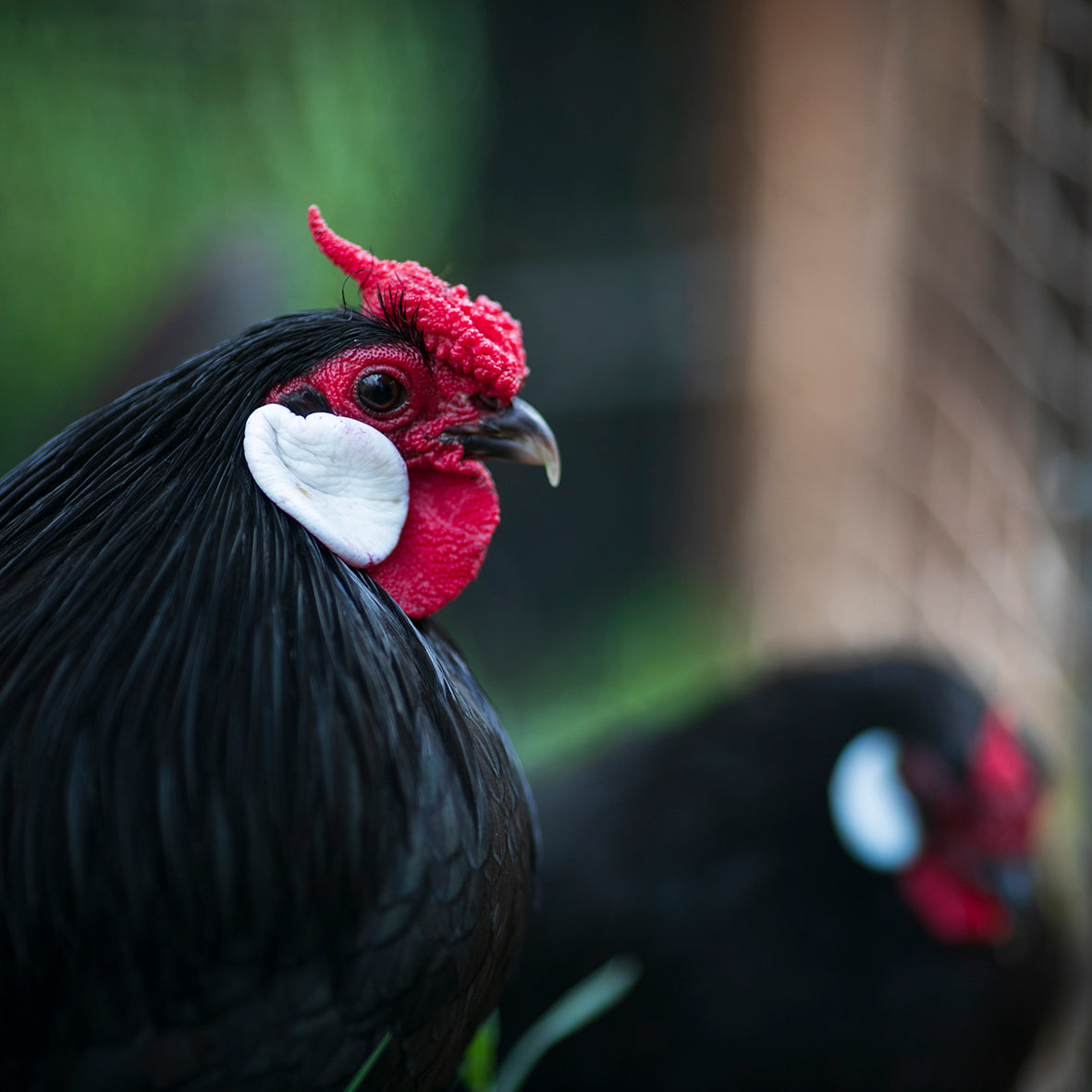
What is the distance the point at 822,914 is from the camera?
7.23 feet

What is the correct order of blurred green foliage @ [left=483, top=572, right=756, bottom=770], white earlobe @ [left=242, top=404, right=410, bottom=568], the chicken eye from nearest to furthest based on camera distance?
white earlobe @ [left=242, top=404, right=410, bottom=568]
the chicken eye
blurred green foliage @ [left=483, top=572, right=756, bottom=770]

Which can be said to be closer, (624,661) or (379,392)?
(379,392)

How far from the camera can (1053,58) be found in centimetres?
295

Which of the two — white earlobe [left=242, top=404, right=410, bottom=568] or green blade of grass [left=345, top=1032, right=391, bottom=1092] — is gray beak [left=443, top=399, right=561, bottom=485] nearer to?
white earlobe [left=242, top=404, right=410, bottom=568]

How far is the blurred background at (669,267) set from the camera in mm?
3168

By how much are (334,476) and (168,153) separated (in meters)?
2.70

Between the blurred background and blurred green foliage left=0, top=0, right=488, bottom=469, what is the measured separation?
0.04 ft

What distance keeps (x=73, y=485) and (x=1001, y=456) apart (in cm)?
318

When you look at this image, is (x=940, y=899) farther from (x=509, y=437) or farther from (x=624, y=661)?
(x=624, y=661)

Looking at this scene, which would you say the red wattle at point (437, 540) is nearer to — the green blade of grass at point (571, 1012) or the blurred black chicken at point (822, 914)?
the green blade of grass at point (571, 1012)

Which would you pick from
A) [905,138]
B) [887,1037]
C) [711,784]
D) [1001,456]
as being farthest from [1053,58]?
[887,1037]

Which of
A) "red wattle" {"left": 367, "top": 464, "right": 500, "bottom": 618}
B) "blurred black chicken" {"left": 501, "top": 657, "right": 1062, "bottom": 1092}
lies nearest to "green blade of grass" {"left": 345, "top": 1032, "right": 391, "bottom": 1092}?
"red wattle" {"left": 367, "top": 464, "right": 500, "bottom": 618}

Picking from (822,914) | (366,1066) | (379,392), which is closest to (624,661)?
(822,914)

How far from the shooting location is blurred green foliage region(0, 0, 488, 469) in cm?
319
